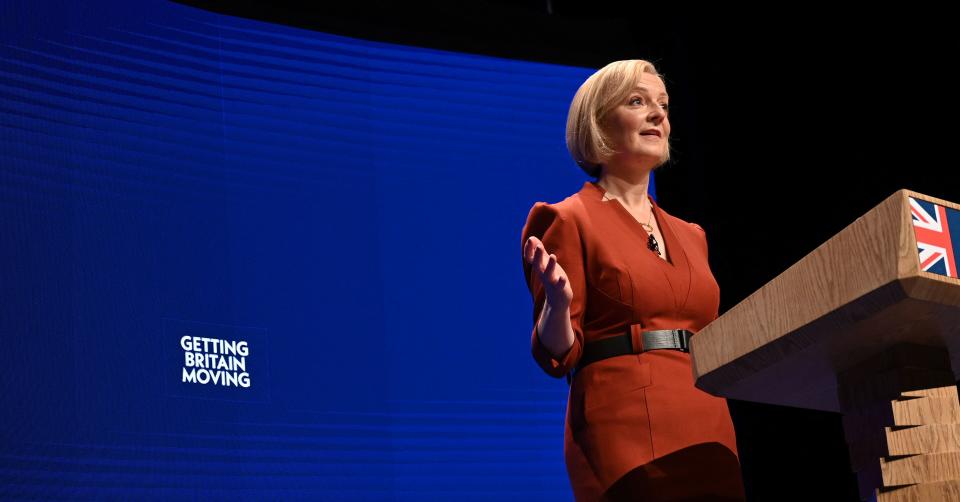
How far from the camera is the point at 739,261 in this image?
13.0 ft

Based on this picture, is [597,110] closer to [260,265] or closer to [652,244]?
[652,244]

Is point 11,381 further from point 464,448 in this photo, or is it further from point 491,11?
point 491,11

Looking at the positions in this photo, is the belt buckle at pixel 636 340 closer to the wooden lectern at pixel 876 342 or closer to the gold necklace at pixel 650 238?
the gold necklace at pixel 650 238

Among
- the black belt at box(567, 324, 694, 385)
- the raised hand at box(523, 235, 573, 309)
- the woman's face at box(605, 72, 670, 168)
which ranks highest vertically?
the woman's face at box(605, 72, 670, 168)

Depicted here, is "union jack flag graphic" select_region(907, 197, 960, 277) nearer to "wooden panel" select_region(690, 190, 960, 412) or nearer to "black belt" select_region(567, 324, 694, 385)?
"wooden panel" select_region(690, 190, 960, 412)

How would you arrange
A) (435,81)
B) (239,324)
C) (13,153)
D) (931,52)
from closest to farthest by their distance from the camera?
1. (13,153)
2. (239,324)
3. (435,81)
4. (931,52)

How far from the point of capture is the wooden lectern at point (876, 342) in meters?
0.96

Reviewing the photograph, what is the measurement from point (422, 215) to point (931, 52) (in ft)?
6.38

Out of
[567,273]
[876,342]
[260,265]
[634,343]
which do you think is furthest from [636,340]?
[260,265]

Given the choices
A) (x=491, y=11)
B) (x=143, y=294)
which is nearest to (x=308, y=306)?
(x=143, y=294)

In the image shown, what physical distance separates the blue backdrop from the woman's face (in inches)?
47.6

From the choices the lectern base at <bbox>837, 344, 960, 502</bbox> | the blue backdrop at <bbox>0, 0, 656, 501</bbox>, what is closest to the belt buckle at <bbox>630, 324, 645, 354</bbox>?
the lectern base at <bbox>837, 344, 960, 502</bbox>

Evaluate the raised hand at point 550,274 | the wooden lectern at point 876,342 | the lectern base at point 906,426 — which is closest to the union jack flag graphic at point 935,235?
Result: the wooden lectern at point 876,342

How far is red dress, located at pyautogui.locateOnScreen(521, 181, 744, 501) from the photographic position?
1.75m
